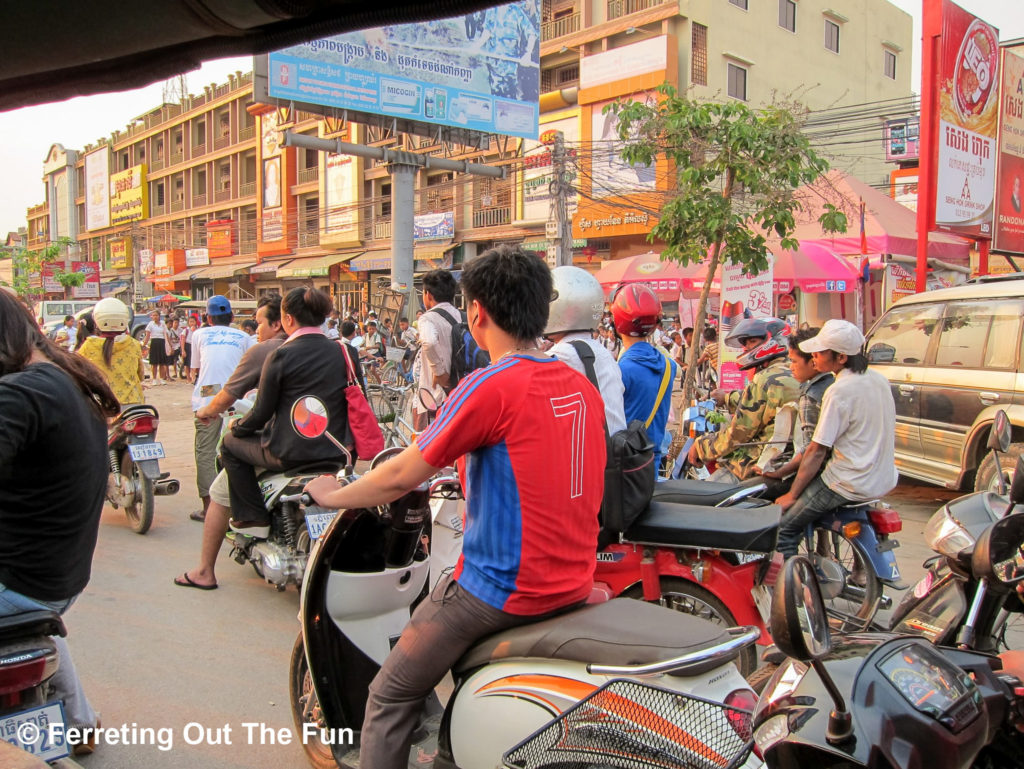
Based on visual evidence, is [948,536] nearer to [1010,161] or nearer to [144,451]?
[144,451]

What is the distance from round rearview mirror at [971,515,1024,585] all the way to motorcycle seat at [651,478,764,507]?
1275 mm

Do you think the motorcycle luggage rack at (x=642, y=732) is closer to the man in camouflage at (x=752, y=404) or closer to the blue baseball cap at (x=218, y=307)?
the man in camouflage at (x=752, y=404)

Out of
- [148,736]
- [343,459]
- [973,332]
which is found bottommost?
[148,736]

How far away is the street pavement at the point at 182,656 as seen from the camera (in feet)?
10.2

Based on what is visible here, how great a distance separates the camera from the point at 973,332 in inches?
262

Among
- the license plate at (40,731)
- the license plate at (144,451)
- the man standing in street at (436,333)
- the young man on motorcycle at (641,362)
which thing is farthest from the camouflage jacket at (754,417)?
the license plate at (144,451)

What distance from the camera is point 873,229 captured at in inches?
635

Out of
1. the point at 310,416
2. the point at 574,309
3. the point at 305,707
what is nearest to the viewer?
the point at 305,707

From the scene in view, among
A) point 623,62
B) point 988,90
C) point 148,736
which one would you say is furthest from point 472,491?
point 623,62

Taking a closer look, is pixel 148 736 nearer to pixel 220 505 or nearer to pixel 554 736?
pixel 220 505

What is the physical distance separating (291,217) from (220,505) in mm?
34375

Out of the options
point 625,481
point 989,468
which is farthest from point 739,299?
point 625,481

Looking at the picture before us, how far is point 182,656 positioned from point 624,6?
987 inches

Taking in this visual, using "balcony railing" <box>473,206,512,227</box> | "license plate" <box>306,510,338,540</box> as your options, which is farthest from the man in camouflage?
"balcony railing" <box>473,206,512,227</box>
